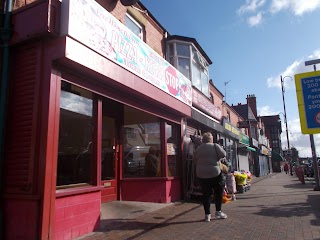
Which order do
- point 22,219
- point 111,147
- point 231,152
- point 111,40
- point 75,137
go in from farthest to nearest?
1. point 231,152
2. point 111,147
3. point 111,40
4. point 75,137
5. point 22,219

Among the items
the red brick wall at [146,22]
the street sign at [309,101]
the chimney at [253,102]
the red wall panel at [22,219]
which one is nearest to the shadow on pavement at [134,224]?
the red wall panel at [22,219]

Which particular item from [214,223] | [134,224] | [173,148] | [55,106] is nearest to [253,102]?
[173,148]

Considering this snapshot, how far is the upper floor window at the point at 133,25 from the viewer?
9.24 m

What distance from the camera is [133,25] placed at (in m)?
9.61

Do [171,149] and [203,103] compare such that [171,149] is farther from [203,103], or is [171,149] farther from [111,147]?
[203,103]

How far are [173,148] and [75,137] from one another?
4694mm

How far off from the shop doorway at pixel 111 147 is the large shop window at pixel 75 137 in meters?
2.41

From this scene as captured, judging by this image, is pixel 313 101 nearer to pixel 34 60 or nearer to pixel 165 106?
pixel 165 106

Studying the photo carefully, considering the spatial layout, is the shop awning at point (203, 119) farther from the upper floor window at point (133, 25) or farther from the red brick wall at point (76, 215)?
the red brick wall at point (76, 215)

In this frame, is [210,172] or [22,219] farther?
[210,172]

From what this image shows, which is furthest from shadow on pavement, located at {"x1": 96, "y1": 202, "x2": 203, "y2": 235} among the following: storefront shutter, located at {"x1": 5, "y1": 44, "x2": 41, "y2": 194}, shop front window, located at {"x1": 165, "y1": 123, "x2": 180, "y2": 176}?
shop front window, located at {"x1": 165, "y1": 123, "x2": 180, "y2": 176}

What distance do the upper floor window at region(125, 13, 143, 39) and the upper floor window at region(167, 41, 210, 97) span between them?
2164mm

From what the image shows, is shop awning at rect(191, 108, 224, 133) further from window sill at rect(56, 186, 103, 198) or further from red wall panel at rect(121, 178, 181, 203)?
window sill at rect(56, 186, 103, 198)

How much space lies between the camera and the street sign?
38.8 ft
